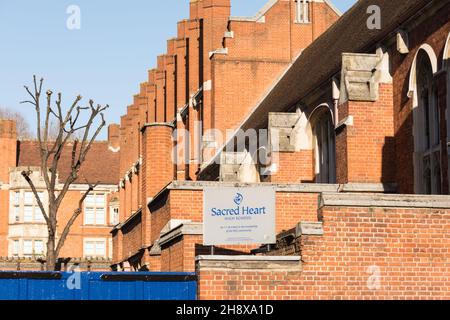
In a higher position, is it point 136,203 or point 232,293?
point 136,203

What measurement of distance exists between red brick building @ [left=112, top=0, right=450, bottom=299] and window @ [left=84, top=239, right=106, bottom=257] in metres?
22.5

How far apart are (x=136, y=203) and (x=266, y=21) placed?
14695mm

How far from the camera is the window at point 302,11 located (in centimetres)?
4606

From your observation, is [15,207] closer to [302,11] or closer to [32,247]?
Answer: [32,247]

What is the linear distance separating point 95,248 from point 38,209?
467cm

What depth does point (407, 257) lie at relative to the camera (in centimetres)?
1922

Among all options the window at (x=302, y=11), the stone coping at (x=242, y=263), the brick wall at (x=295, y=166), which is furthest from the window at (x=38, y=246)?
the stone coping at (x=242, y=263)

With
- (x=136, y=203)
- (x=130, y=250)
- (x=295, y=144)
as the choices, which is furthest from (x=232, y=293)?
(x=136, y=203)

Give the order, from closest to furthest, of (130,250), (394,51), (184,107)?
(394,51) < (130,250) < (184,107)

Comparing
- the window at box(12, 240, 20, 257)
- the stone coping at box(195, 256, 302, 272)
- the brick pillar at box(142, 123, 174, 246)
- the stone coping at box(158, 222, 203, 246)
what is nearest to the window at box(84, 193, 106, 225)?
the window at box(12, 240, 20, 257)

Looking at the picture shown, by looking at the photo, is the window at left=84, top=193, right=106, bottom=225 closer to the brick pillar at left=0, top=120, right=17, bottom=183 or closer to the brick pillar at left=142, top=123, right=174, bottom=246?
the brick pillar at left=0, top=120, right=17, bottom=183
